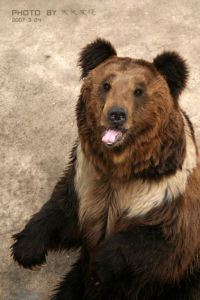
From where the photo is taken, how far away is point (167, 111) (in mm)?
3371

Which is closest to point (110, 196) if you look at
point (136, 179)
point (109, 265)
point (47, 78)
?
point (136, 179)

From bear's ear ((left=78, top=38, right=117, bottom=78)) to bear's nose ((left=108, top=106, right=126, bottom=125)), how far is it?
476 mm

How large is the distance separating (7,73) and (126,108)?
3149mm

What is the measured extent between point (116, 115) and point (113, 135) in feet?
0.48

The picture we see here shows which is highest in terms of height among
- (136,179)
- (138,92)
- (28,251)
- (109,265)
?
(138,92)

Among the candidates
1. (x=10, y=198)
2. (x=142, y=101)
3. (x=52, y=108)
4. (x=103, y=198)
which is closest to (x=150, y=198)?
(x=103, y=198)

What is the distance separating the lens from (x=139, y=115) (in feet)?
11.0

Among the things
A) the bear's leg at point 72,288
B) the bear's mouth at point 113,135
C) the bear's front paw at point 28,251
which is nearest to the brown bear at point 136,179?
the bear's mouth at point 113,135

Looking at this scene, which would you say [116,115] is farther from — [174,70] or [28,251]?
[28,251]

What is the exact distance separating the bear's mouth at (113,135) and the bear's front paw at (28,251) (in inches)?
43.1

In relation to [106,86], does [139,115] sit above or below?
below

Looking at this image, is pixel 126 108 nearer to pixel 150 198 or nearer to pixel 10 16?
pixel 150 198

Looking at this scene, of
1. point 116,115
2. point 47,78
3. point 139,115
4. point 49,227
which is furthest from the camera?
Result: point 47,78

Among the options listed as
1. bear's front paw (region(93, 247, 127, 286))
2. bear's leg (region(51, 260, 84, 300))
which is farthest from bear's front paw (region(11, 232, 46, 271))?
bear's front paw (region(93, 247, 127, 286))
